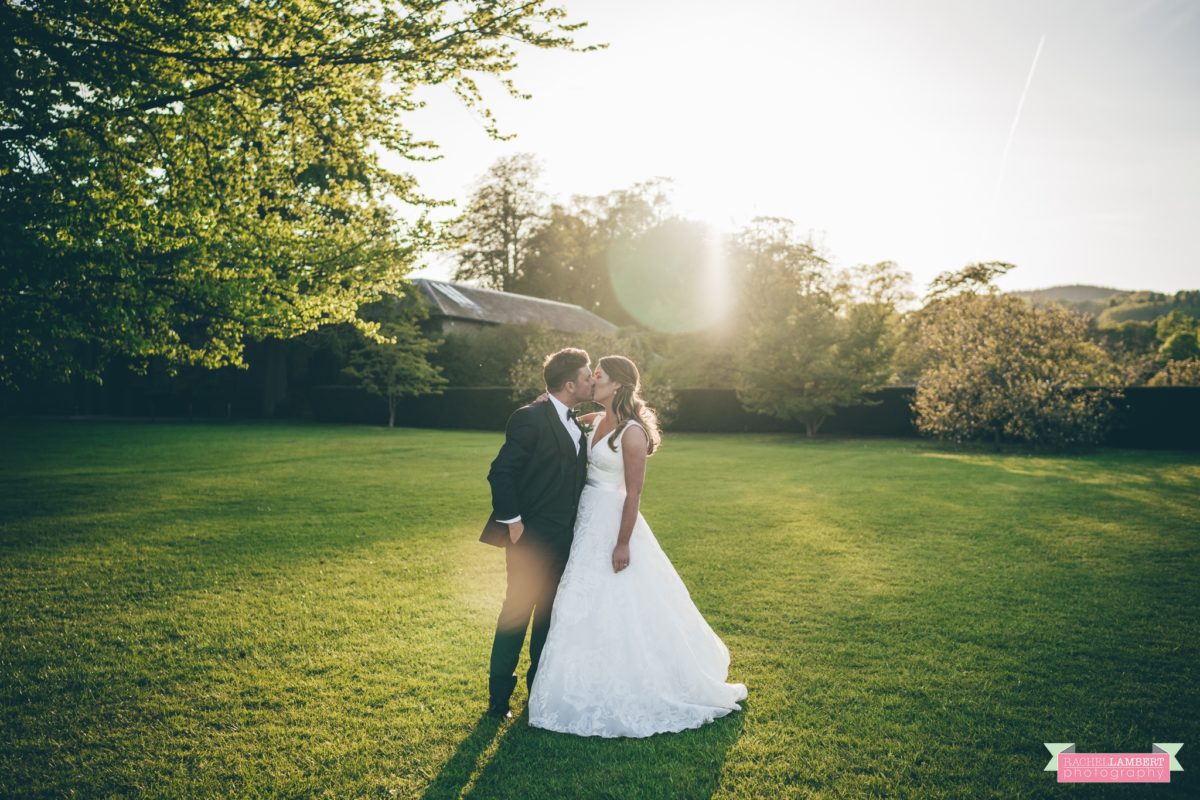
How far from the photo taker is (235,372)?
42.3 metres

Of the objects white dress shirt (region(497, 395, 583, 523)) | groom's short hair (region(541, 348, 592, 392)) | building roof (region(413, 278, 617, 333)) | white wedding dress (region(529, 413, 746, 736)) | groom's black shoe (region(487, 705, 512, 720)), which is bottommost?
groom's black shoe (region(487, 705, 512, 720))

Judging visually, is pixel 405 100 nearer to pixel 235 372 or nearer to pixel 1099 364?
pixel 1099 364

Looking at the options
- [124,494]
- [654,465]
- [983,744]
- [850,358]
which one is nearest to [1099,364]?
[850,358]

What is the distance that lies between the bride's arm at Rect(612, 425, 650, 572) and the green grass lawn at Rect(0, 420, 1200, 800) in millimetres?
1131

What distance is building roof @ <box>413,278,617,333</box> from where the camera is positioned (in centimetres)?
4175

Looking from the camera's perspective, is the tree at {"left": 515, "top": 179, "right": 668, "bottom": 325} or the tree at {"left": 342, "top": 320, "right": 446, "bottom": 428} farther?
the tree at {"left": 515, "top": 179, "right": 668, "bottom": 325}

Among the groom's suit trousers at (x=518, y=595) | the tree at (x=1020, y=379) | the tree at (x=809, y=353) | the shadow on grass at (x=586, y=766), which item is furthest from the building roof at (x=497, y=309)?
the shadow on grass at (x=586, y=766)

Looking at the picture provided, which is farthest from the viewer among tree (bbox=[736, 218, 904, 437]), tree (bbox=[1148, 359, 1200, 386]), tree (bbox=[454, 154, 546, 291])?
tree (bbox=[454, 154, 546, 291])

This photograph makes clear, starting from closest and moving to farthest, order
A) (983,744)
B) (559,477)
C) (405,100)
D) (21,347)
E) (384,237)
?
(983,744) → (559,477) → (21,347) → (405,100) → (384,237)

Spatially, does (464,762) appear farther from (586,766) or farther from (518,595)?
(518,595)

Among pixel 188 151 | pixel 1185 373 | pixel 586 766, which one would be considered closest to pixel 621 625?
pixel 586 766

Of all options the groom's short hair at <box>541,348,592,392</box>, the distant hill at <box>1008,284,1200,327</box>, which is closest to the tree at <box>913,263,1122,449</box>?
the groom's short hair at <box>541,348,592,392</box>

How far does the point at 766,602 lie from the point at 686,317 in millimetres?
40778

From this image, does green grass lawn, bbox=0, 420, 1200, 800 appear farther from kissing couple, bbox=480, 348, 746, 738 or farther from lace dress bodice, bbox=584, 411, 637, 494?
lace dress bodice, bbox=584, 411, 637, 494
